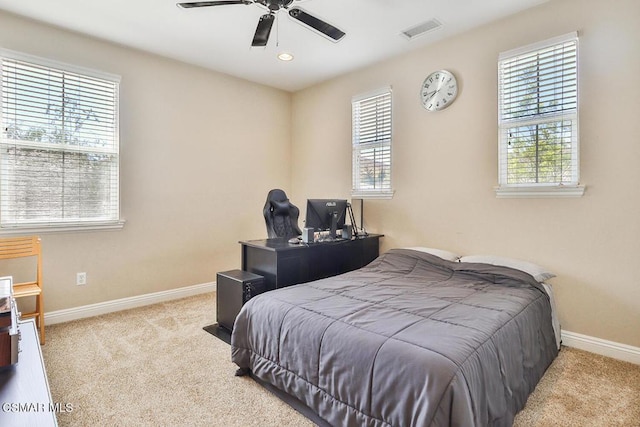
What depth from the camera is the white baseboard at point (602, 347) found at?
2.51 meters

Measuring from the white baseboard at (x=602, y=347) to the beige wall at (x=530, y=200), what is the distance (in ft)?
0.16

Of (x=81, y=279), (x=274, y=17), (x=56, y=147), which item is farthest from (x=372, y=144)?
(x=81, y=279)

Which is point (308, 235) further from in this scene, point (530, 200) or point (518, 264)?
point (530, 200)

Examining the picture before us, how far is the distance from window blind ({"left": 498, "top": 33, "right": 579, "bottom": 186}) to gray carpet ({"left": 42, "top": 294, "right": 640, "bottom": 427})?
1.48 m

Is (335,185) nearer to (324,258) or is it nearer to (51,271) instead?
(324,258)

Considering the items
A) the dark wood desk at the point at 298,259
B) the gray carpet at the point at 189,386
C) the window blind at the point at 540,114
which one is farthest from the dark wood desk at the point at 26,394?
the window blind at the point at 540,114

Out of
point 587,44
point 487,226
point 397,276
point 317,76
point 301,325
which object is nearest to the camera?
point 301,325

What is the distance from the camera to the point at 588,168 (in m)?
2.67

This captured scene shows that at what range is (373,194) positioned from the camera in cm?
415

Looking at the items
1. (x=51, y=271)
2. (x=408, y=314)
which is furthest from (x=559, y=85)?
(x=51, y=271)

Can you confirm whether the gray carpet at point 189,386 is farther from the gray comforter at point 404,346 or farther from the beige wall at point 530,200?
the beige wall at point 530,200

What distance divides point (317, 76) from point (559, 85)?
2.75 meters

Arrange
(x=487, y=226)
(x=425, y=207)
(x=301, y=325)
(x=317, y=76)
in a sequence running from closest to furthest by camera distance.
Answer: (x=301, y=325), (x=487, y=226), (x=425, y=207), (x=317, y=76)

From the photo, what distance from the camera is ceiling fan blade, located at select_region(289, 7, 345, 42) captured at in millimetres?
2355
